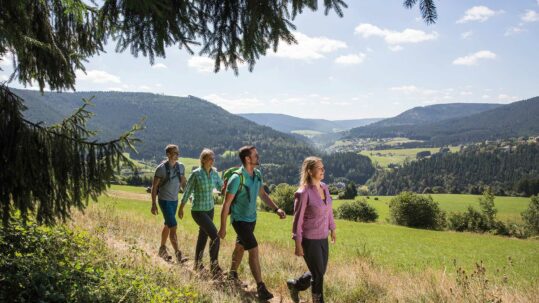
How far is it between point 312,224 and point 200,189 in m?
2.41

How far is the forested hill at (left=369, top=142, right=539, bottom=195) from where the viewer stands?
146500 mm

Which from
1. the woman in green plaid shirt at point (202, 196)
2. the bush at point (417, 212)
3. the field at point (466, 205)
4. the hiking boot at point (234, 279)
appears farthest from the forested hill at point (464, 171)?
the hiking boot at point (234, 279)

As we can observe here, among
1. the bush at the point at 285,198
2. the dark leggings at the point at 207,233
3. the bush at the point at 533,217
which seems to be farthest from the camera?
the bush at the point at 533,217

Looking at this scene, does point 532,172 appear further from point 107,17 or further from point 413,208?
point 107,17

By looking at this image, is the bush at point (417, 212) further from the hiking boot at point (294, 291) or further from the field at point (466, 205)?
the hiking boot at point (294, 291)

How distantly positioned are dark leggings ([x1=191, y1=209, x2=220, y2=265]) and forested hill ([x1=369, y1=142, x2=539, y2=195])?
143m

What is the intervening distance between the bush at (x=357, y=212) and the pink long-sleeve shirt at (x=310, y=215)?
53.5 metres

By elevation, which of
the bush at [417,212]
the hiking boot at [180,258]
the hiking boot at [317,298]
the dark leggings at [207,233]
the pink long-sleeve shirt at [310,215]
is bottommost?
the bush at [417,212]

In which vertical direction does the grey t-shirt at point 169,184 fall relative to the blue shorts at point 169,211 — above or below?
above

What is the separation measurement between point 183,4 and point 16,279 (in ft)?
9.59

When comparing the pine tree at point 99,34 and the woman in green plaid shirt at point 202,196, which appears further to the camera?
the woman in green plaid shirt at point 202,196

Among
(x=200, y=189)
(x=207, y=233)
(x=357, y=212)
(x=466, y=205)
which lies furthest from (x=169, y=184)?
(x=466, y=205)

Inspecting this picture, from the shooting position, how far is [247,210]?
5.69 metres

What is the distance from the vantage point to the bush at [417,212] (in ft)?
161
